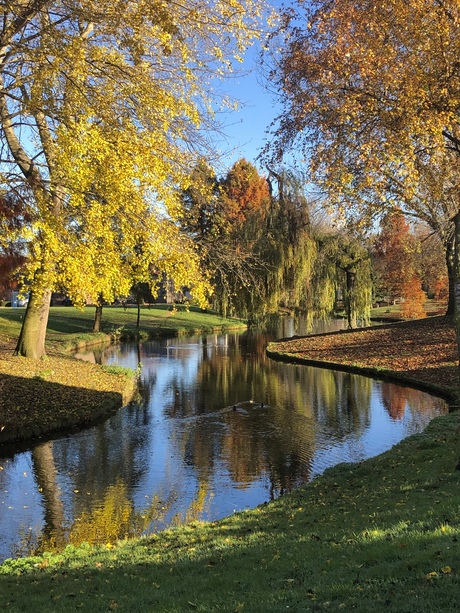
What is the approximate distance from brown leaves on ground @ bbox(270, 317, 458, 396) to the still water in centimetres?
176

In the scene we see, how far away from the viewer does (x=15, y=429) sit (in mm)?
13008

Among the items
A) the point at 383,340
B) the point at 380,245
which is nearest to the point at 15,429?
the point at 383,340

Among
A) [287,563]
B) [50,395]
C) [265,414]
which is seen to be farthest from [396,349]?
[287,563]

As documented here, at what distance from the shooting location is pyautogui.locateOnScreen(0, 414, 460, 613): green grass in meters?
3.85

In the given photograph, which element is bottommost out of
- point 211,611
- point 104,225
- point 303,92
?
point 211,611

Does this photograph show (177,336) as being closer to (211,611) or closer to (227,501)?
(227,501)

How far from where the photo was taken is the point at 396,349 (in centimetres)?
2584

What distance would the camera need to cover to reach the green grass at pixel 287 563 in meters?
3.85

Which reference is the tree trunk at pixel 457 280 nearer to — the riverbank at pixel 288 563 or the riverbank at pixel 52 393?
the riverbank at pixel 288 563

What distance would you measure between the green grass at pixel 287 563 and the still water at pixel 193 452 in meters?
1.59

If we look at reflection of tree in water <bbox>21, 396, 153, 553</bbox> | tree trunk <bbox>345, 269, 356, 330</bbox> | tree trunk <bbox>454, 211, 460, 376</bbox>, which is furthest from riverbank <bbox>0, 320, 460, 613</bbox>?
tree trunk <bbox>345, 269, 356, 330</bbox>

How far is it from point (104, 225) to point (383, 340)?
19633 mm

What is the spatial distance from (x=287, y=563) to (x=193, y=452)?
303 inches

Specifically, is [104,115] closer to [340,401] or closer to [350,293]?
[340,401]
